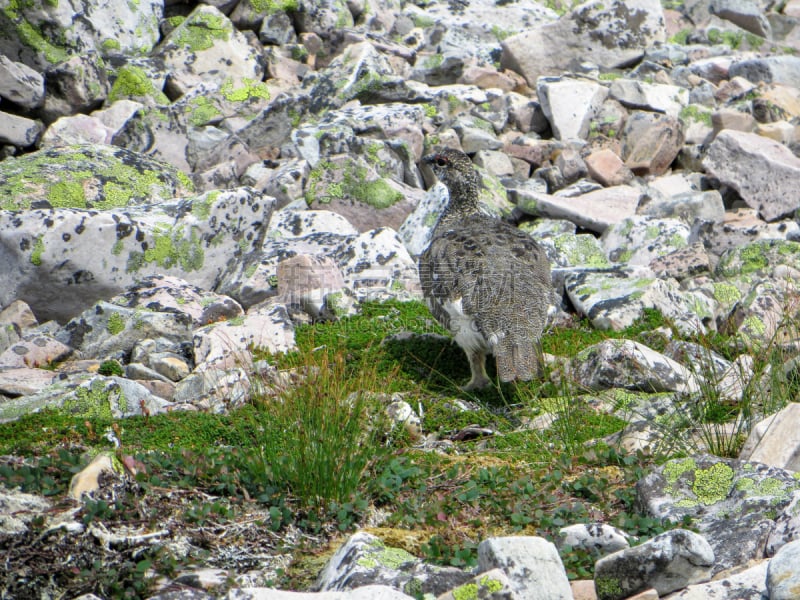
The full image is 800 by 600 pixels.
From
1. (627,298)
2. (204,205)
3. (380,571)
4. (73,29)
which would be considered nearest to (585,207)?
(627,298)

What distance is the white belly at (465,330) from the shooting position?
775 cm

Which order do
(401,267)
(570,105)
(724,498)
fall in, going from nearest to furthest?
(724,498)
(401,267)
(570,105)

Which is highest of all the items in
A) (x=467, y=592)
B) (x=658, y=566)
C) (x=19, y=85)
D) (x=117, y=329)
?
(x=467, y=592)

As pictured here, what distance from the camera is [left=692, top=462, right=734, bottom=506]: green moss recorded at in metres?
5.23

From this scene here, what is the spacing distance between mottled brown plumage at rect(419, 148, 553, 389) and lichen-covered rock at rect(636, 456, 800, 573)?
2.03m

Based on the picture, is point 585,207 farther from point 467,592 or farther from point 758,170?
point 467,592

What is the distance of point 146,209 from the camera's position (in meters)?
10.4

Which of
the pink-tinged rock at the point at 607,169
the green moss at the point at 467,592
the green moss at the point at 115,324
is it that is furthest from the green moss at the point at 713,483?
the pink-tinged rock at the point at 607,169

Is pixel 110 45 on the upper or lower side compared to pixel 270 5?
lower

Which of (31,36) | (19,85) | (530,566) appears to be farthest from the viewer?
(31,36)

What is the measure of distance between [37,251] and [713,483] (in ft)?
22.1

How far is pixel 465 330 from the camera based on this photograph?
25.9 ft

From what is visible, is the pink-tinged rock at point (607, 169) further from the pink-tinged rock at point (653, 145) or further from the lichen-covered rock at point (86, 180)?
the lichen-covered rock at point (86, 180)

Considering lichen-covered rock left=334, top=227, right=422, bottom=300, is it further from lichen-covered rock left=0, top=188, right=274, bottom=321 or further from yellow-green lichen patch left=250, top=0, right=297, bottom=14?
yellow-green lichen patch left=250, top=0, right=297, bottom=14
